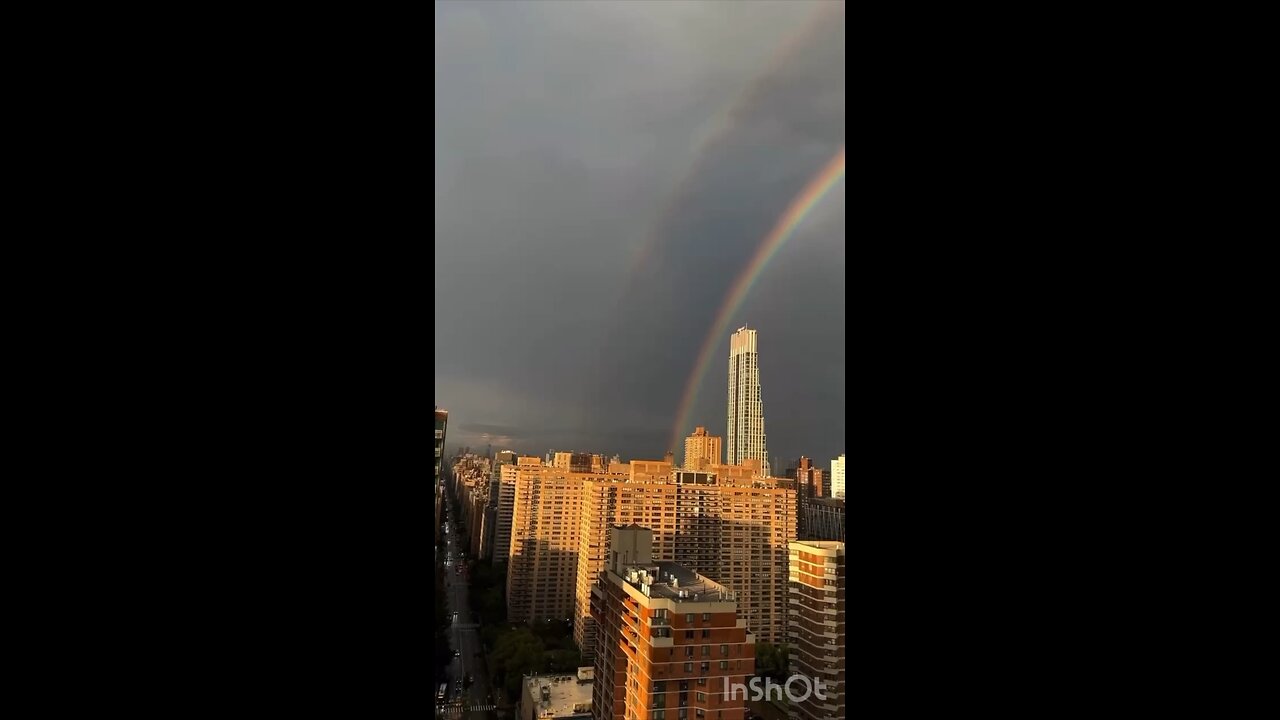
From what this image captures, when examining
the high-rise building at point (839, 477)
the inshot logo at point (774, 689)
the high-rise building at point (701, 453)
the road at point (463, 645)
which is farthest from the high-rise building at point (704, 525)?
the high-rise building at point (839, 477)

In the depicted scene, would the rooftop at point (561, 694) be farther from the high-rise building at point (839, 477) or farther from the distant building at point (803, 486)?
the high-rise building at point (839, 477)

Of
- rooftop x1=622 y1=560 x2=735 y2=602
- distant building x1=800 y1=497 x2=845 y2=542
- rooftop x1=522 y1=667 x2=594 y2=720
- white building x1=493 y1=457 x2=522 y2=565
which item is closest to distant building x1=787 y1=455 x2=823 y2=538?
distant building x1=800 y1=497 x2=845 y2=542

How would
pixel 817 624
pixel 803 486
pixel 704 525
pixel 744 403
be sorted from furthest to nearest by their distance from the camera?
pixel 744 403, pixel 704 525, pixel 803 486, pixel 817 624

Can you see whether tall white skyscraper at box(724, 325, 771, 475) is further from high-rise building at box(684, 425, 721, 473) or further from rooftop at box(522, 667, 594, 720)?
rooftop at box(522, 667, 594, 720)

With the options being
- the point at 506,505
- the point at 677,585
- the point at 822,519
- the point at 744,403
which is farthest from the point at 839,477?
the point at 744,403

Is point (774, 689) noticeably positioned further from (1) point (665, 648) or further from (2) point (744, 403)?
(2) point (744, 403)
